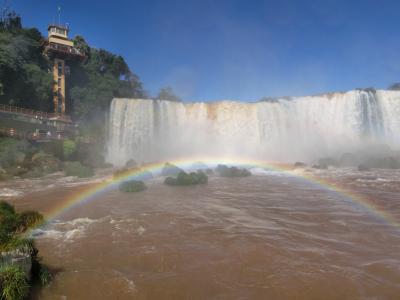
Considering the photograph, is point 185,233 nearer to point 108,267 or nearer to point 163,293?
point 108,267

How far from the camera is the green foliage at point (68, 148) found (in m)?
27.0

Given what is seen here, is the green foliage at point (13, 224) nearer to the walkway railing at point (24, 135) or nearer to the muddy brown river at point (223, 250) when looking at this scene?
the muddy brown river at point (223, 250)

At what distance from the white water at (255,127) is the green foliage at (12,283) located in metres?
27.7

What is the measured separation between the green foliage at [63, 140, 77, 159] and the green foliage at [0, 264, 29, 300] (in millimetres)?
24991

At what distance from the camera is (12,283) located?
12.4 feet

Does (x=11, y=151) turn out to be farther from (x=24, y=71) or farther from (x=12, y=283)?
(x=12, y=283)

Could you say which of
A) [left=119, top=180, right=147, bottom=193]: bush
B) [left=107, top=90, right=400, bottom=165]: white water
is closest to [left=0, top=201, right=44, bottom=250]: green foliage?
[left=119, top=180, right=147, bottom=193]: bush

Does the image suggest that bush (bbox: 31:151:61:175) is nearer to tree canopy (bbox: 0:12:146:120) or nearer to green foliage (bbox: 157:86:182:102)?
tree canopy (bbox: 0:12:146:120)

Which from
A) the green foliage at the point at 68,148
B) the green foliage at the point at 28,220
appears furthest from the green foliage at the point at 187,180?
the green foliage at the point at 68,148

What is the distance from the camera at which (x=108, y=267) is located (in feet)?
18.5

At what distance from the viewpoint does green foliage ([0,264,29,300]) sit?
372 centimetres

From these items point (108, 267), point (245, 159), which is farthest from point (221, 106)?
point (108, 267)

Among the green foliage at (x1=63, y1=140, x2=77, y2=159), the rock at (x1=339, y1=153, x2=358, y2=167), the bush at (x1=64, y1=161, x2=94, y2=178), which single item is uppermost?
the green foliage at (x1=63, y1=140, x2=77, y2=159)

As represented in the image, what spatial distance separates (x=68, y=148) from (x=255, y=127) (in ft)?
64.8
